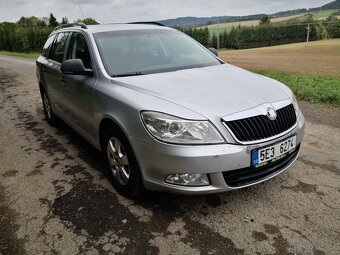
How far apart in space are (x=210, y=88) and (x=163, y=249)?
1.49 meters

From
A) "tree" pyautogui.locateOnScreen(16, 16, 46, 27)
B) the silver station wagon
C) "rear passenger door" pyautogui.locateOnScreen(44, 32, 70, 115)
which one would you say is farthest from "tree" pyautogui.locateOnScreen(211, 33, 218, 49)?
the silver station wagon

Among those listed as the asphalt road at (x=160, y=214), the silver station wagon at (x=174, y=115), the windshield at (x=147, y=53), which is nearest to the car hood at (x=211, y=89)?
the silver station wagon at (x=174, y=115)

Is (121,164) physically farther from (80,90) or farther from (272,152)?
(272,152)

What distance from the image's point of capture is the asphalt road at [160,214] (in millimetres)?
2758

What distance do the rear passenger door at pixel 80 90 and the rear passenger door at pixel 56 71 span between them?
0.28m

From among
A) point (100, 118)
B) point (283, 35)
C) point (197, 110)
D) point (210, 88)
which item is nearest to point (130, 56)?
point (100, 118)

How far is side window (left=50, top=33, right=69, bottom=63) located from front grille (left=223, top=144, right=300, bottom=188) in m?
3.26

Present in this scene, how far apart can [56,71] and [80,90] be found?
1.21 m

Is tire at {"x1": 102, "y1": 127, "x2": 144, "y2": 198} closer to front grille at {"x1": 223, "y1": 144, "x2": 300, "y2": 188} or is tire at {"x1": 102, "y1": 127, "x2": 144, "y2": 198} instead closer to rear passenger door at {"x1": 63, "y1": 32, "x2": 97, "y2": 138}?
rear passenger door at {"x1": 63, "y1": 32, "x2": 97, "y2": 138}

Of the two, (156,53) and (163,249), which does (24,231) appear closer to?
(163,249)

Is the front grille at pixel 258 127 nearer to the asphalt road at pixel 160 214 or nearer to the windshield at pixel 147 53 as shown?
the asphalt road at pixel 160 214

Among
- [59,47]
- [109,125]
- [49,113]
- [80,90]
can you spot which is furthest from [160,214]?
[49,113]

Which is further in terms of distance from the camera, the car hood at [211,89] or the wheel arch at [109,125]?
the wheel arch at [109,125]

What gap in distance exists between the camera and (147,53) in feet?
13.5
